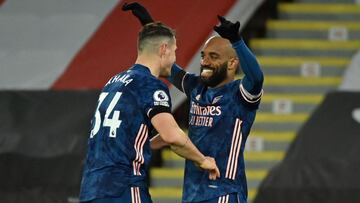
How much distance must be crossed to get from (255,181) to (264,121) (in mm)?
687

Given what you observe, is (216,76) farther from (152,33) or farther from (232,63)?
(152,33)

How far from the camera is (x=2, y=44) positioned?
959 cm

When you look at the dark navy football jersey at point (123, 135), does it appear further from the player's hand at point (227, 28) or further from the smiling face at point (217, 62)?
the smiling face at point (217, 62)

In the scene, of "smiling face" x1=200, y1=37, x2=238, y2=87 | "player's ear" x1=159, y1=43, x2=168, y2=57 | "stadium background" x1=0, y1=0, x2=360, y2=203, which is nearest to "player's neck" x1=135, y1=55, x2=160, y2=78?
"player's ear" x1=159, y1=43, x2=168, y2=57

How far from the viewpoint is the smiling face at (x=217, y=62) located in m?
5.75

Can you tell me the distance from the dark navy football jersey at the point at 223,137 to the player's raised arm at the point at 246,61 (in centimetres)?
2

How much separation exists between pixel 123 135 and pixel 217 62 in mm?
762

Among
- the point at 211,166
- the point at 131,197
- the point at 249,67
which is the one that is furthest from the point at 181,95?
the point at 131,197

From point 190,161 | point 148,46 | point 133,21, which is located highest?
point 133,21

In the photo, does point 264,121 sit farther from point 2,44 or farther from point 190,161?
point 190,161

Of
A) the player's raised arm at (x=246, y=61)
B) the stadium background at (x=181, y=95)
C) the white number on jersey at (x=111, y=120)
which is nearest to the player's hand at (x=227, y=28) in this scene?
the player's raised arm at (x=246, y=61)

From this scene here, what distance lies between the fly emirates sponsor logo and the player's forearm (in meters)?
0.25

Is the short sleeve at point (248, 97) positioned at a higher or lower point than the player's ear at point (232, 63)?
lower

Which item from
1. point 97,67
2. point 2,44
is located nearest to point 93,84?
point 97,67
